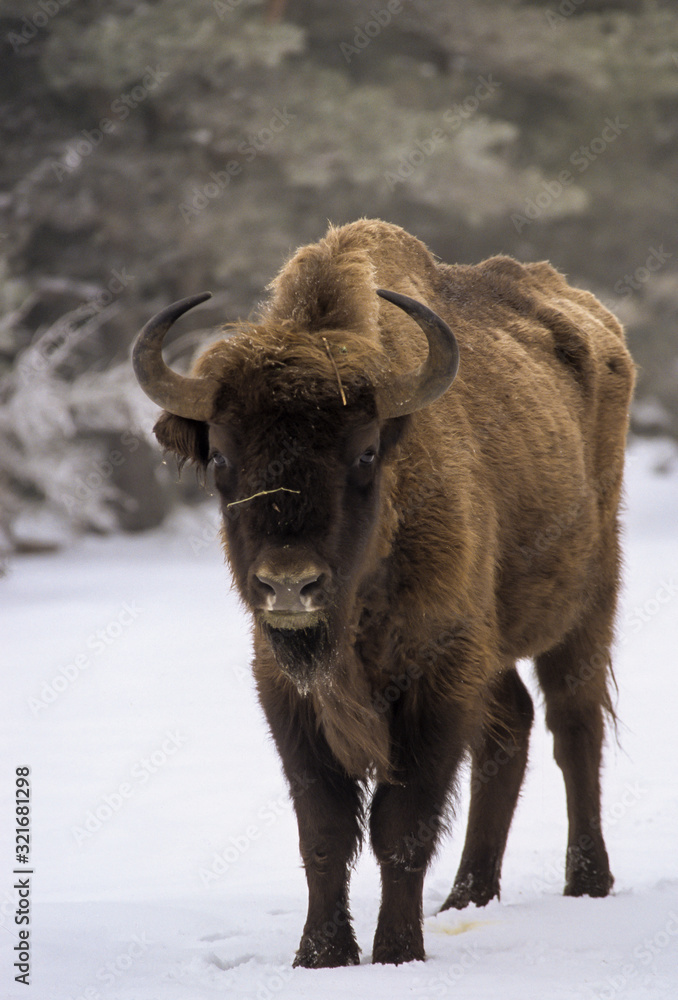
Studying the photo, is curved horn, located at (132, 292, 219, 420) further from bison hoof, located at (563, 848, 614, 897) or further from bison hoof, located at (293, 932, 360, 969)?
bison hoof, located at (563, 848, 614, 897)

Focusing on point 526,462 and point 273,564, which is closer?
point 273,564

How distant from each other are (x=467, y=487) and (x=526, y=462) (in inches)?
29.0

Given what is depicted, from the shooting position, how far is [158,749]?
8.41 meters

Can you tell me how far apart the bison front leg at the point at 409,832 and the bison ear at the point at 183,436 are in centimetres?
138

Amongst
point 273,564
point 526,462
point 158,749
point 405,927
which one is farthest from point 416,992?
point 158,749

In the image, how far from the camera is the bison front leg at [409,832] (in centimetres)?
461

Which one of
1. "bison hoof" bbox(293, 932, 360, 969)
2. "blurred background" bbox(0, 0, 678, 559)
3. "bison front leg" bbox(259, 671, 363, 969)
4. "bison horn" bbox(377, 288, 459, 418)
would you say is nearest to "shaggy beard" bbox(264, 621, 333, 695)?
"bison front leg" bbox(259, 671, 363, 969)

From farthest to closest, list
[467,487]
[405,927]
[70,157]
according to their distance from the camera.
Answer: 1. [70,157]
2. [467,487]
3. [405,927]

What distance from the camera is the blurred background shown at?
1720 centimetres

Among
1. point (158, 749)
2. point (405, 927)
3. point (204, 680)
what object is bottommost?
point (204, 680)

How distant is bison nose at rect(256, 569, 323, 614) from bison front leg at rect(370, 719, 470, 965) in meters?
0.95

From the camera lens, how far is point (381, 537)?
15.0ft

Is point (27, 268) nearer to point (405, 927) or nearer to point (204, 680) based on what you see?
point (204, 680)

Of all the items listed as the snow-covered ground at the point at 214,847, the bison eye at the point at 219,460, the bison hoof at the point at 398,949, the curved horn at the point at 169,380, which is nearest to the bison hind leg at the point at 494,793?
the snow-covered ground at the point at 214,847
